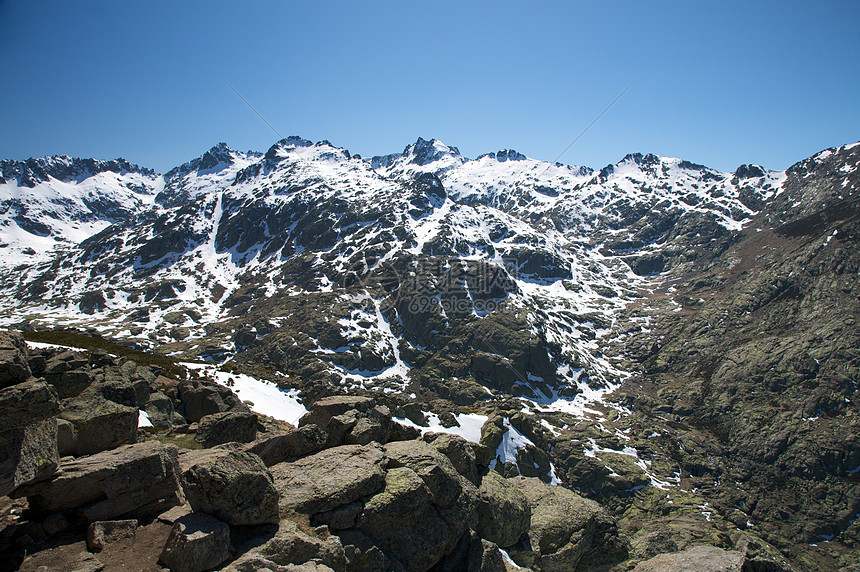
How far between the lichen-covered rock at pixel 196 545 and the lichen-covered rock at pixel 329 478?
109 inches

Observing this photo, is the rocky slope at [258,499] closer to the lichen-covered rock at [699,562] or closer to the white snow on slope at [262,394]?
the lichen-covered rock at [699,562]

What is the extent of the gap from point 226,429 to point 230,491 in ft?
43.2

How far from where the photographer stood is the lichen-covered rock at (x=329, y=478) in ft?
46.6

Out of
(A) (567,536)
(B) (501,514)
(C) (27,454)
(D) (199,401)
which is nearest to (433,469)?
(B) (501,514)

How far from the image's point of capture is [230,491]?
11859mm

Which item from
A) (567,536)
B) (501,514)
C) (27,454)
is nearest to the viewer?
(27,454)

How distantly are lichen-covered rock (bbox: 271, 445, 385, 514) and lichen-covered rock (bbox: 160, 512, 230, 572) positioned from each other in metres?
2.78

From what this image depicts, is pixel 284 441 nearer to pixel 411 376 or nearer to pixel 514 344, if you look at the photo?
pixel 411 376

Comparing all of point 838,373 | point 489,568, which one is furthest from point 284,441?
point 838,373

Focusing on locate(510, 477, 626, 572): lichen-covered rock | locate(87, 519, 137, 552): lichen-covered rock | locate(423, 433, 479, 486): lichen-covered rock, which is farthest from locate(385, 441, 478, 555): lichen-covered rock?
locate(87, 519, 137, 552): lichen-covered rock

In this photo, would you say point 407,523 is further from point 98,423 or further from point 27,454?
point 98,423

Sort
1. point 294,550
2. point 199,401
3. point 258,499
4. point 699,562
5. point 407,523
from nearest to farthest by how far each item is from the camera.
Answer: point 294,550
point 258,499
point 407,523
point 699,562
point 199,401

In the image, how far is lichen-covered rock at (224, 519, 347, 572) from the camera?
11422 mm

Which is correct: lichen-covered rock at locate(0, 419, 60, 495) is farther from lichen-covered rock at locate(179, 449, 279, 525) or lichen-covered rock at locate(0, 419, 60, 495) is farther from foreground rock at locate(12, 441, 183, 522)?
lichen-covered rock at locate(179, 449, 279, 525)
